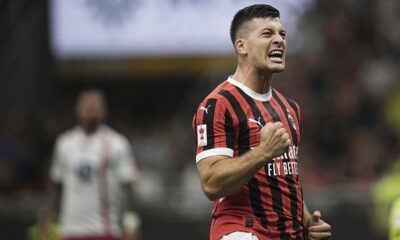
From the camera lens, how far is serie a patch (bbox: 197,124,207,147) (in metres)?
6.06

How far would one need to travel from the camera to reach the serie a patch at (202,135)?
→ 19.9 feet

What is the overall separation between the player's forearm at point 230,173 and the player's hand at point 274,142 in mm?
45

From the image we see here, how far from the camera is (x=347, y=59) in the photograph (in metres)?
18.3

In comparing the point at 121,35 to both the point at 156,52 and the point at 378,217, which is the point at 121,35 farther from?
the point at 378,217

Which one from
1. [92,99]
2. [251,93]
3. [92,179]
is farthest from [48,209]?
[251,93]

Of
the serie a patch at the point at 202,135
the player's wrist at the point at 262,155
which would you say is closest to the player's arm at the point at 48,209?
the serie a patch at the point at 202,135

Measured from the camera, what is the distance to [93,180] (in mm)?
10180

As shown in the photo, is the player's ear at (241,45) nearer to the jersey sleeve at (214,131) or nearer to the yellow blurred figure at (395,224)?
the jersey sleeve at (214,131)

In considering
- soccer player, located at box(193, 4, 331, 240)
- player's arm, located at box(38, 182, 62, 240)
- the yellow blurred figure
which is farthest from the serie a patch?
player's arm, located at box(38, 182, 62, 240)

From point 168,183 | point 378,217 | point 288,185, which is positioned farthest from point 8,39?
point 288,185

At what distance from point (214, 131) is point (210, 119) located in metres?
0.08

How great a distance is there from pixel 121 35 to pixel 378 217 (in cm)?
526

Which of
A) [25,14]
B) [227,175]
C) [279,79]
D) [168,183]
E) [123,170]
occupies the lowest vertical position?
[227,175]

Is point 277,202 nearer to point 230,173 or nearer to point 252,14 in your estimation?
point 230,173
